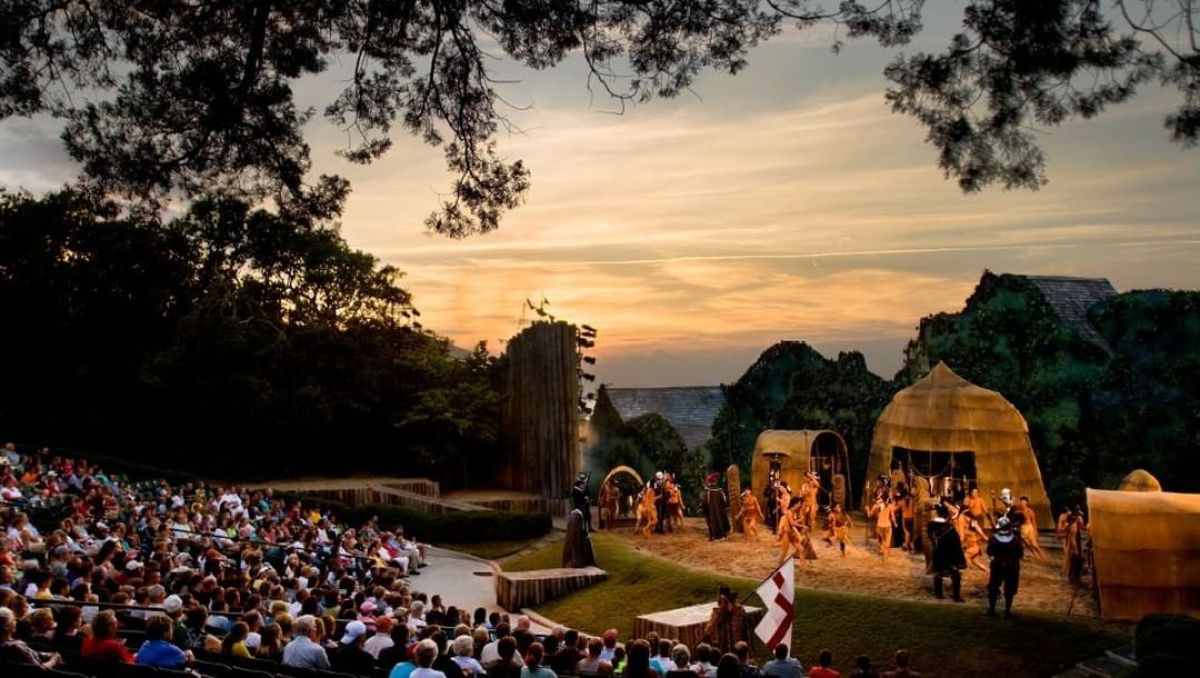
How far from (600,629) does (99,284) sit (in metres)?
26.3

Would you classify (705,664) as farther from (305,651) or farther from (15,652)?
(15,652)

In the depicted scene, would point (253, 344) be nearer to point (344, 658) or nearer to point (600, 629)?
point (600, 629)

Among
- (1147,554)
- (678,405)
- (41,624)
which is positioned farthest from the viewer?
(678,405)

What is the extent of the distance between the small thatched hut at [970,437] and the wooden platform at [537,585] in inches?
323

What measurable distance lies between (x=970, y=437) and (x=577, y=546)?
9873 millimetres

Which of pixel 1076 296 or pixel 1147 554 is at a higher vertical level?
pixel 1076 296

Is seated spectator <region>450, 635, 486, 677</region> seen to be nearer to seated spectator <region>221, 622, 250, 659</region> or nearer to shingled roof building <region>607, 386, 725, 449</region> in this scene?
seated spectator <region>221, 622, 250, 659</region>

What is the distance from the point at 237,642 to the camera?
808cm

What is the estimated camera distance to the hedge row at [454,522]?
27.0 meters

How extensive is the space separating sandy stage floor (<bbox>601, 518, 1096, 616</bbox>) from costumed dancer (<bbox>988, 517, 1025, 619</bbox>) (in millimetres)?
1297

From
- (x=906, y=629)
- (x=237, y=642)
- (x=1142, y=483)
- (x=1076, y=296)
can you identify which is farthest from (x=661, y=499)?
→ (x=237, y=642)

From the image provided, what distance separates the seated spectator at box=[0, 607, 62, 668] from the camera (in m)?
6.21

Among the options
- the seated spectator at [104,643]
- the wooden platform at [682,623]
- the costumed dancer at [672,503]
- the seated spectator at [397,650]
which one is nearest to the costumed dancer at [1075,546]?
the wooden platform at [682,623]

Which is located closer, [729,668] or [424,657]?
[424,657]
